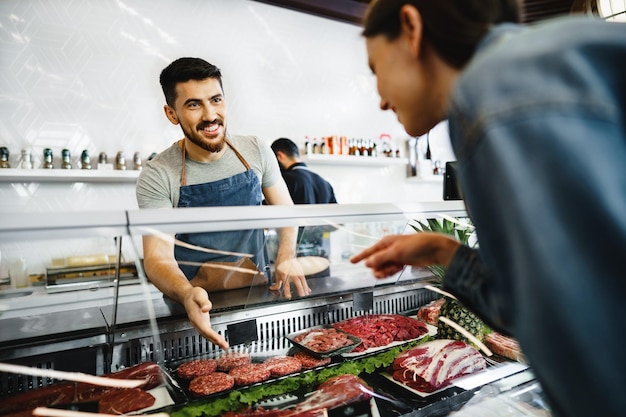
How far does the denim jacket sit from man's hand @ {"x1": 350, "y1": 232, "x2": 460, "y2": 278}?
53 cm

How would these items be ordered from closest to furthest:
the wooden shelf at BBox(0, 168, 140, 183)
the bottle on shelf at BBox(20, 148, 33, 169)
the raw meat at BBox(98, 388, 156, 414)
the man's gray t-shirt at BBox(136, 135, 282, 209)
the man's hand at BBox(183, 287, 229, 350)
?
the raw meat at BBox(98, 388, 156, 414) < the man's hand at BBox(183, 287, 229, 350) < the man's gray t-shirt at BBox(136, 135, 282, 209) < the wooden shelf at BBox(0, 168, 140, 183) < the bottle on shelf at BBox(20, 148, 33, 169)

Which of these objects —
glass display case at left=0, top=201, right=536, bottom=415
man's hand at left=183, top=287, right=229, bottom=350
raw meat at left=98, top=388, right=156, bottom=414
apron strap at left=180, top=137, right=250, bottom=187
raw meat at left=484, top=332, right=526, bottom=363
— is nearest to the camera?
glass display case at left=0, top=201, right=536, bottom=415

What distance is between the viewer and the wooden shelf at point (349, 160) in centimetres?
562

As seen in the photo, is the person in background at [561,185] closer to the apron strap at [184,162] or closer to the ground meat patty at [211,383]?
the ground meat patty at [211,383]

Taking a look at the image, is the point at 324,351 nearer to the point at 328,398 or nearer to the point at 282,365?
the point at 282,365

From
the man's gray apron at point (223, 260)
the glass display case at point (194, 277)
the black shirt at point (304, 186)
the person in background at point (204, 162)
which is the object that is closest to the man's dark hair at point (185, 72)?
the person in background at point (204, 162)

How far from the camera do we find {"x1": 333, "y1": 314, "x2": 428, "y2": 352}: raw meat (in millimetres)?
2111

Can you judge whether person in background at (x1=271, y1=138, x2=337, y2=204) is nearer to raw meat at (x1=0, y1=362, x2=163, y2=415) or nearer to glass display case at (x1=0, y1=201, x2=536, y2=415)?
glass display case at (x1=0, y1=201, x2=536, y2=415)

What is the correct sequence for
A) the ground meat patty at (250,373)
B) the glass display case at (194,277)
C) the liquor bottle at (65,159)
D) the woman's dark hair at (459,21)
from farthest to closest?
the liquor bottle at (65,159)
the ground meat patty at (250,373)
the glass display case at (194,277)
the woman's dark hair at (459,21)

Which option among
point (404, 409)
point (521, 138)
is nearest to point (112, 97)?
point (404, 409)

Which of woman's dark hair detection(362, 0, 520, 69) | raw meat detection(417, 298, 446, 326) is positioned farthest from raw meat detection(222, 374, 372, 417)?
woman's dark hair detection(362, 0, 520, 69)

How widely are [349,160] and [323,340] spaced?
4.06 metres

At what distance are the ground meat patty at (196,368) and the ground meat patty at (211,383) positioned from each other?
0.10 ft

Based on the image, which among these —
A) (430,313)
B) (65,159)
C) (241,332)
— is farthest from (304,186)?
(241,332)
